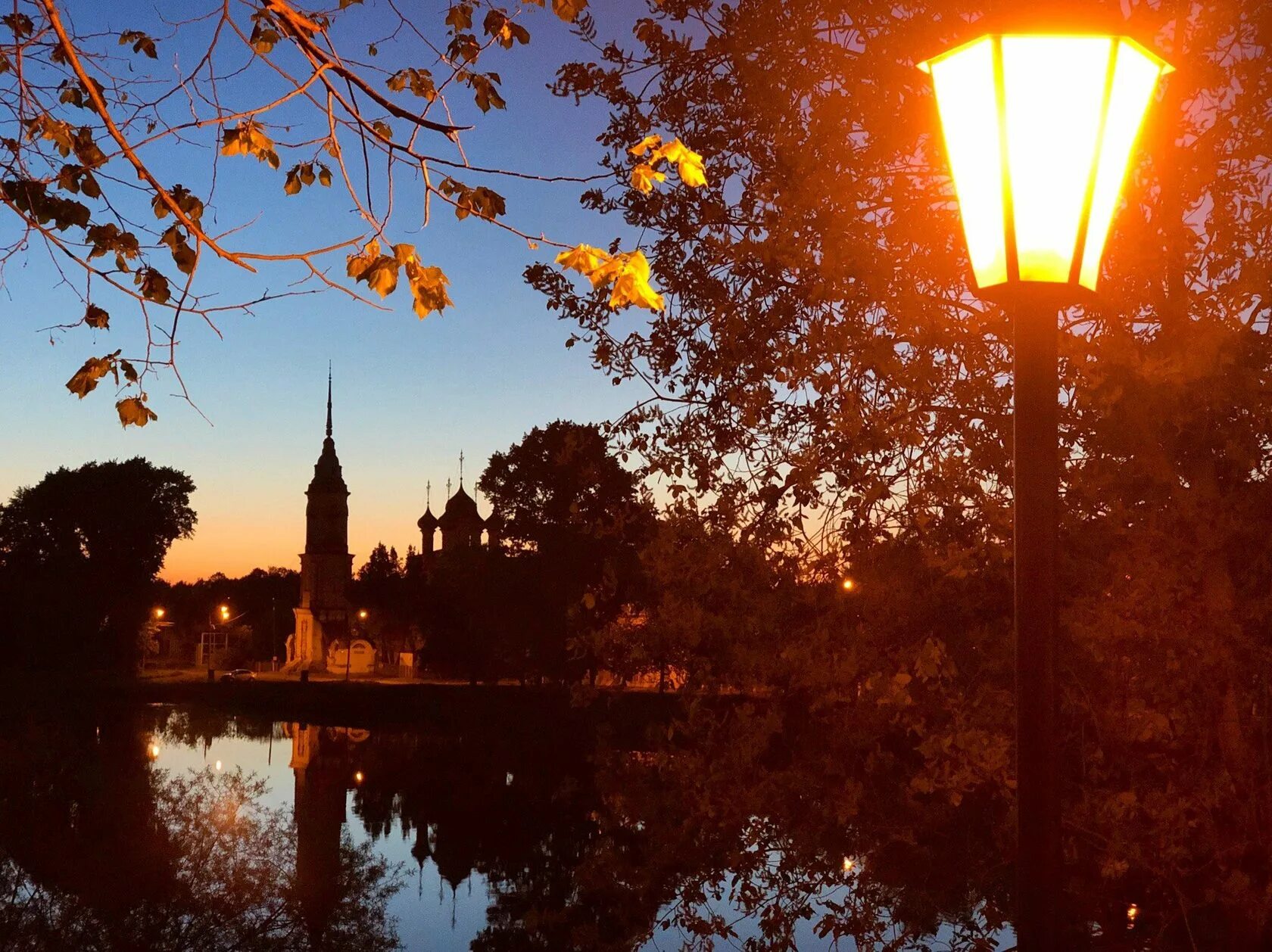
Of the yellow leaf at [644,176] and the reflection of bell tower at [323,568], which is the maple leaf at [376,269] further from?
the reflection of bell tower at [323,568]

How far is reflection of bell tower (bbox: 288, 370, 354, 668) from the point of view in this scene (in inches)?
3278

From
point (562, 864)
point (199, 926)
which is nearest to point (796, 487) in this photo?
point (199, 926)

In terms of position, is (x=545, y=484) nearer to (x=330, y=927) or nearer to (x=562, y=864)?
(x=562, y=864)

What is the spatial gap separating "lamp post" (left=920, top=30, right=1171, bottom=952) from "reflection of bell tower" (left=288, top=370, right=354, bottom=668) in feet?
268

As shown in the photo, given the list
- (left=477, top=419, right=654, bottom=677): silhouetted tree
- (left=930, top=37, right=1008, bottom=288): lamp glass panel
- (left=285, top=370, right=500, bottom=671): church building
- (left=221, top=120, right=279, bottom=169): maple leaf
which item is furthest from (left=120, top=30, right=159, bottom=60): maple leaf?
(left=285, top=370, right=500, bottom=671): church building

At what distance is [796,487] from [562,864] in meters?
27.7

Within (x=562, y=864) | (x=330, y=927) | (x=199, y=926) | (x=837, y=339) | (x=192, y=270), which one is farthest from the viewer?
(x=562, y=864)

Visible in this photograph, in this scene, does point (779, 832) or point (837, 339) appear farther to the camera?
point (779, 832)

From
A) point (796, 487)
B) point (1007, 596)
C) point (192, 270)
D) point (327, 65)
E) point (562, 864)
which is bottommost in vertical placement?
point (562, 864)

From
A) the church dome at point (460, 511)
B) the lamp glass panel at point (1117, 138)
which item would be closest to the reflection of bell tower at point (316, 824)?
the lamp glass panel at point (1117, 138)

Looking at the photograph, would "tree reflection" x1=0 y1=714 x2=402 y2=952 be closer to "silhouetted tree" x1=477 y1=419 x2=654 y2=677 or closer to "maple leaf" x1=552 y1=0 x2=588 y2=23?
"silhouetted tree" x1=477 y1=419 x2=654 y2=677

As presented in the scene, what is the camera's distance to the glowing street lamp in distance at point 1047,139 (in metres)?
2.74

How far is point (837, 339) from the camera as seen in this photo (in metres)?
7.73

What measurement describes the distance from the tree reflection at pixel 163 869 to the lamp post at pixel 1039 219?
21054 mm
